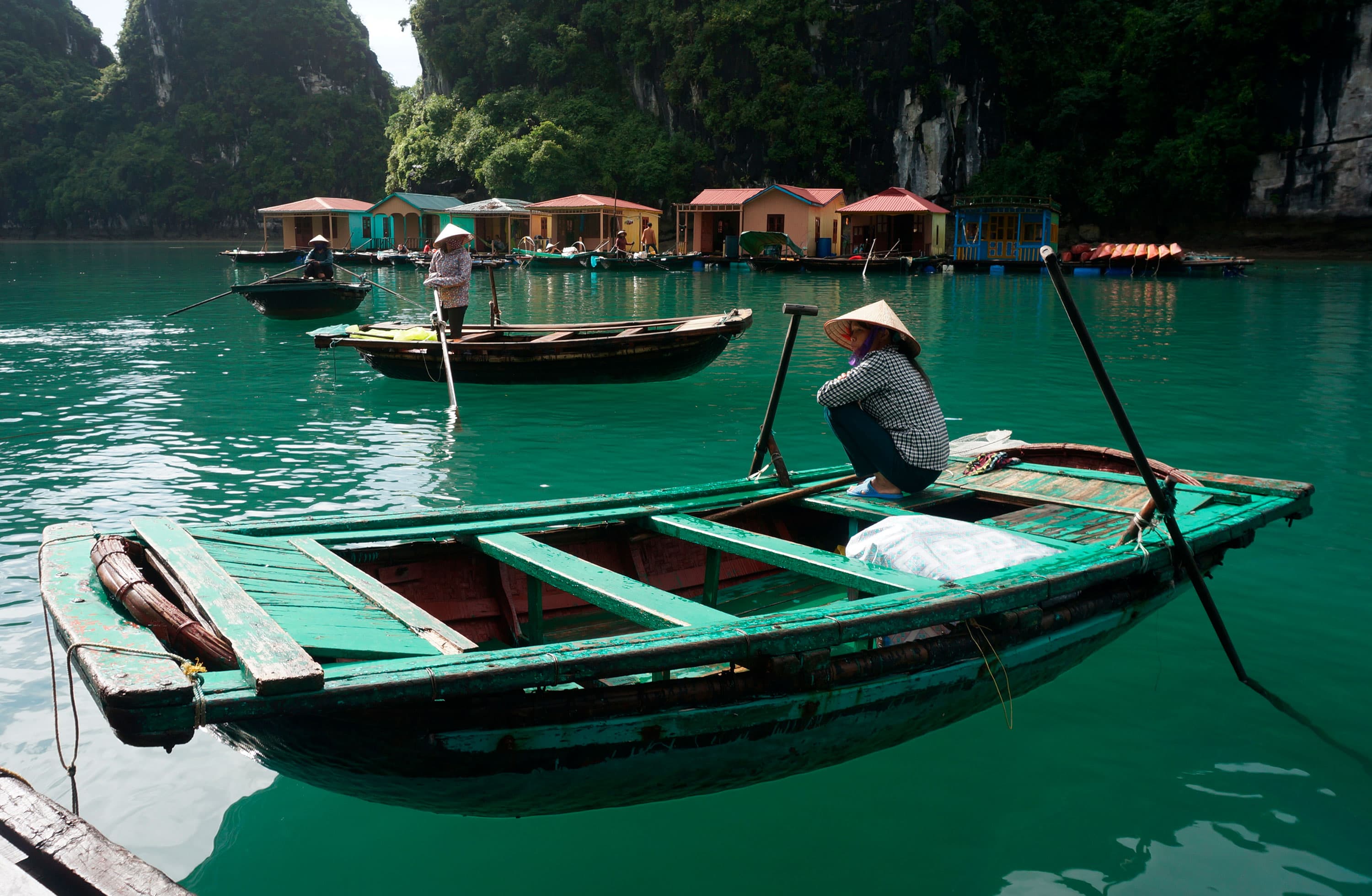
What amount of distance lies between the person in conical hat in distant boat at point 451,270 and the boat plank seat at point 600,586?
799 cm

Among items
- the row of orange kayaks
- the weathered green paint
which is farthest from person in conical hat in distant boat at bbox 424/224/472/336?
the row of orange kayaks

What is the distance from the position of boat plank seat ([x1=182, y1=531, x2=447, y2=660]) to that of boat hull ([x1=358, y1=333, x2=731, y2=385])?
7.65m

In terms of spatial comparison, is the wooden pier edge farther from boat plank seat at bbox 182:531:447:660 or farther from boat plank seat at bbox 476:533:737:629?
boat plank seat at bbox 476:533:737:629

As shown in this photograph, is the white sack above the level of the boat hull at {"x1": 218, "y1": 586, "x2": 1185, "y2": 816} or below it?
above

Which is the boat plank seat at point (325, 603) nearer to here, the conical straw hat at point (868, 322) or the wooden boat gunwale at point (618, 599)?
the wooden boat gunwale at point (618, 599)

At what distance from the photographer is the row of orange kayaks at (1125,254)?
1185 inches

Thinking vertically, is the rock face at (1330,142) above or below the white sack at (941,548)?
above

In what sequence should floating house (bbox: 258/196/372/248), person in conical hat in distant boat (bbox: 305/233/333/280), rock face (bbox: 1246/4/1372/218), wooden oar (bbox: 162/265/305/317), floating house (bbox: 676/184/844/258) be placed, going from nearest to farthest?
wooden oar (bbox: 162/265/305/317), person in conical hat in distant boat (bbox: 305/233/333/280), rock face (bbox: 1246/4/1372/218), floating house (bbox: 676/184/844/258), floating house (bbox: 258/196/372/248)

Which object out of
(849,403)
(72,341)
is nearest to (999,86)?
(72,341)

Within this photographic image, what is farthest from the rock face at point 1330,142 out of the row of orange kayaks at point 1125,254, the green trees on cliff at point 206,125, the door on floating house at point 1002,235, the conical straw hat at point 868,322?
the green trees on cliff at point 206,125

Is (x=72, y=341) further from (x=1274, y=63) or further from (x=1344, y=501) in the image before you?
(x=1274, y=63)

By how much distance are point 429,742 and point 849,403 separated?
2.98 metres

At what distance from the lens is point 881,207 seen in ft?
123

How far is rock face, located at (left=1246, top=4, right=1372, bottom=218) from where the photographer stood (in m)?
35.2
